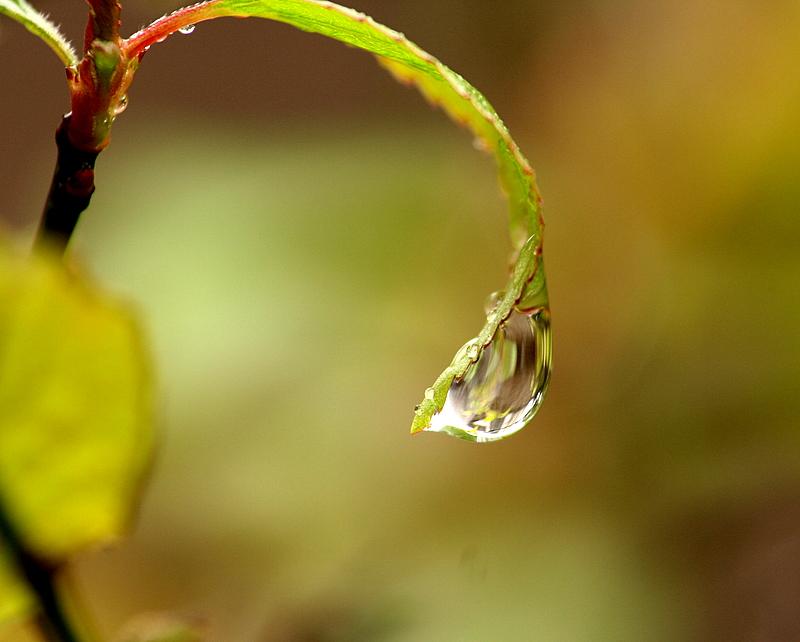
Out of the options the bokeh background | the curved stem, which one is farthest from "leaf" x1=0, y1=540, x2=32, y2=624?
the bokeh background

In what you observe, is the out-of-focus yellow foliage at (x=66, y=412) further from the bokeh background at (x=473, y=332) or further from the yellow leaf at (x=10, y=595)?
the bokeh background at (x=473, y=332)

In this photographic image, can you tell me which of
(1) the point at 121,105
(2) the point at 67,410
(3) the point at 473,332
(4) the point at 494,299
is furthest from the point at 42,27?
(3) the point at 473,332

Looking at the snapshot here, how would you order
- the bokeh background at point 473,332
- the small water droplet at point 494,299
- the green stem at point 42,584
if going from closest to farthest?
the green stem at point 42,584, the small water droplet at point 494,299, the bokeh background at point 473,332

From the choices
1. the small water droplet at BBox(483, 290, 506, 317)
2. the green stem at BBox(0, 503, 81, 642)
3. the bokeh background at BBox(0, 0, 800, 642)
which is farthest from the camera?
the bokeh background at BBox(0, 0, 800, 642)

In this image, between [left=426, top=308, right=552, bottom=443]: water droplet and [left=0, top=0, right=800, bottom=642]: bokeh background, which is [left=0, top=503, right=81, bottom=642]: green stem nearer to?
[left=426, top=308, right=552, bottom=443]: water droplet

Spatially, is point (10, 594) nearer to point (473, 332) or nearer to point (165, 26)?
point (165, 26)

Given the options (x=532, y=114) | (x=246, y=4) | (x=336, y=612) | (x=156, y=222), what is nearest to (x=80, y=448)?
(x=246, y=4)

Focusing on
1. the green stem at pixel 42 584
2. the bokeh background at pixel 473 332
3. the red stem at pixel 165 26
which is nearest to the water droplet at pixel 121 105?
the red stem at pixel 165 26
